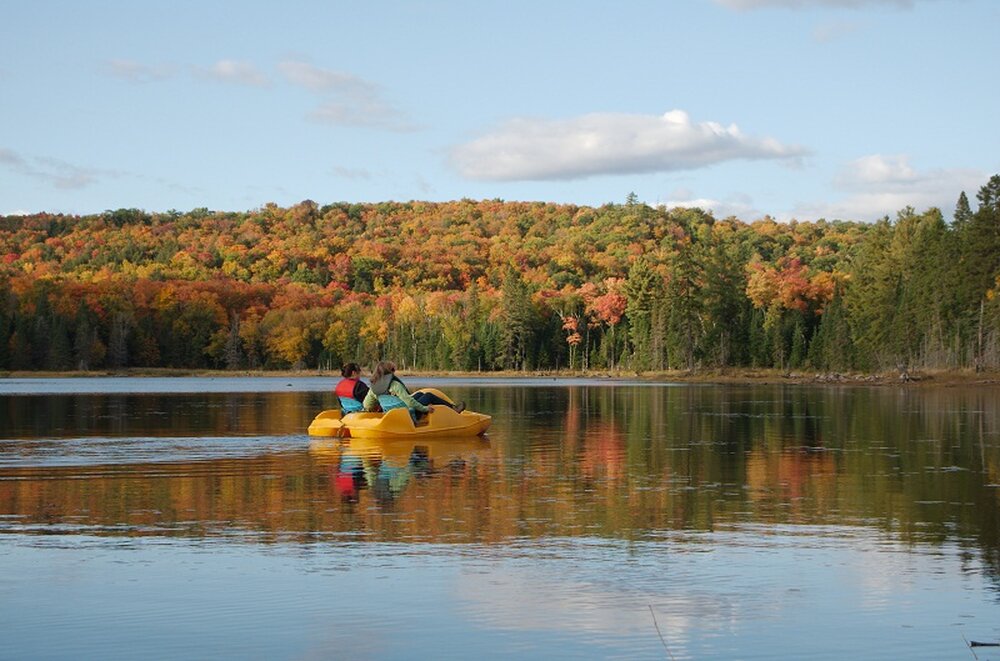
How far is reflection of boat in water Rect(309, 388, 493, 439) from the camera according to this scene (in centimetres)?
3055

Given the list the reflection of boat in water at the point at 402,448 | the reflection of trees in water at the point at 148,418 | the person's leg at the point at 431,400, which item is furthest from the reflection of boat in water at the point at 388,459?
the reflection of trees in water at the point at 148,418

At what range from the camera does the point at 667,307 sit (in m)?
127

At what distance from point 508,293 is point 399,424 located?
Result: 118320 millimetres

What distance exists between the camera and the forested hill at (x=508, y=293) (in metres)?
98.5

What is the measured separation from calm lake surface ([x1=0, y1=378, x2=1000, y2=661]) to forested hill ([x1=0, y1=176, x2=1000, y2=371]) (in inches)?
2586

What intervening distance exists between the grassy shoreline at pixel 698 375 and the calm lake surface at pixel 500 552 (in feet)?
195

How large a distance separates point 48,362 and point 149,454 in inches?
4837

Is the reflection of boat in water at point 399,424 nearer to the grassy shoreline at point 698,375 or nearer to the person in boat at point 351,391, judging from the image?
the person in boat at point 351,391

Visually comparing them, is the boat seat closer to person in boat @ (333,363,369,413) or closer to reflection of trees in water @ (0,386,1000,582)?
person in boat @ (333,363,369,413)

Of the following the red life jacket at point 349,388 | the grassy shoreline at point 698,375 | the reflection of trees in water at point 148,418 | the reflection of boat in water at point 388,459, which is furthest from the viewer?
the grassy shoreline at point 698,375

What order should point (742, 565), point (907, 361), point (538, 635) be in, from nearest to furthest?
1. point (538, 635)
2. point (742, 565)
3. point (907, 361)

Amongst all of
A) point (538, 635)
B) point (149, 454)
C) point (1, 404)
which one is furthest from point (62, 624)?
point (1, 404)

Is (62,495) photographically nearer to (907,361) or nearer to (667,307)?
(907,361)

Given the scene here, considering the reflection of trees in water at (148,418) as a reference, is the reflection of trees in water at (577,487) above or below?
below
